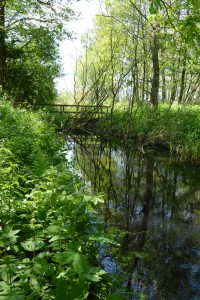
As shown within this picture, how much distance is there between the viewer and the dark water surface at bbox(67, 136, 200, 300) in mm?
3979

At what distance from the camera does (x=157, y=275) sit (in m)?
4.08

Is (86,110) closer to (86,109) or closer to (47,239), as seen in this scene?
(86,109)

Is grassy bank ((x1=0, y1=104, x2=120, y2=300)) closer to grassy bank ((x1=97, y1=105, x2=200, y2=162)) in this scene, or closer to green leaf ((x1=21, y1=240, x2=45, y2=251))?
green leaf ((x1=21, y1=240, x2=45, y2=251))

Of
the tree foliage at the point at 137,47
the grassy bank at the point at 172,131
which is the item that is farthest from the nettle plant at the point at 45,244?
the grassy bank at the point at 172,131

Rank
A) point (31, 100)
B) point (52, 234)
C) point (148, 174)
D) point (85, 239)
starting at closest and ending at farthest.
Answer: point (52, 234) → point (85, 239) → point (148, 174) → point (31, 100)

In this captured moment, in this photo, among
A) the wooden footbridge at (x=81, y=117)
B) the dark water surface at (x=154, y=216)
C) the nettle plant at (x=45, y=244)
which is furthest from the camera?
the wooden footbridge at (x=81, y=117)

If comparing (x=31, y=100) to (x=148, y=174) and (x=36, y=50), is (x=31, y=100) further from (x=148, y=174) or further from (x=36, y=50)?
(x=148, y=174)

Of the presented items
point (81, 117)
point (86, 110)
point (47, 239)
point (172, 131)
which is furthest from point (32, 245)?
point (81, 117)

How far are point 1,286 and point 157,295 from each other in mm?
2597

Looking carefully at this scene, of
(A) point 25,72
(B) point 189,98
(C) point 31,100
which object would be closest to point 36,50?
(A) point 25,72

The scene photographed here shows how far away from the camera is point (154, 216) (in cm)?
628

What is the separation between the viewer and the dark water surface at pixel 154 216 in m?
3.98

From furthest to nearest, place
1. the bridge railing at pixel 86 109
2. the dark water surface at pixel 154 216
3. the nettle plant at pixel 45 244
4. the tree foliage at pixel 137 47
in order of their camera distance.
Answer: the bridge railing at pixel 86 109 → the tree foliage at pixel 137 47 → the dark water surface at pixel 154 216 → the nettle plant at pixel 45 244

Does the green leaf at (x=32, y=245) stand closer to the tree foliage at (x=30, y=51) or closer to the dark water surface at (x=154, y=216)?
the dark water surface at (x=154, y=216)
